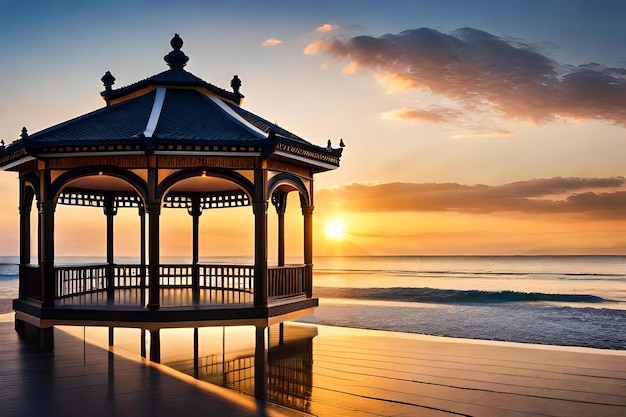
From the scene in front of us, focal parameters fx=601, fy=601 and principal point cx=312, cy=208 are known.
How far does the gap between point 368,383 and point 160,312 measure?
336 centimetres

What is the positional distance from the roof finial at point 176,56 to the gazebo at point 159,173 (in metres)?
0.03

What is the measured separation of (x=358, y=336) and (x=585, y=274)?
42.5 m

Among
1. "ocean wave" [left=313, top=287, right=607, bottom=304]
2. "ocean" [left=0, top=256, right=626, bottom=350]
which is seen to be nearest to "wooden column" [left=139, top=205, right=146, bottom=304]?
"ocean" [left=0, top=256, right=626, bottom=350]

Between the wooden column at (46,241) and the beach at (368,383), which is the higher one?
the wooden column at (46,241)

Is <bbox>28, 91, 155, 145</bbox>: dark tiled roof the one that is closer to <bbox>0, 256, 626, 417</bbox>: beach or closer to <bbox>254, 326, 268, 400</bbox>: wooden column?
<bbox>0, 256, 626, 417</bbox>: beach

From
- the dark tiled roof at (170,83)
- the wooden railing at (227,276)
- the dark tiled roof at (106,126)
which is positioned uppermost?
the dark tiled roof at (170,83)

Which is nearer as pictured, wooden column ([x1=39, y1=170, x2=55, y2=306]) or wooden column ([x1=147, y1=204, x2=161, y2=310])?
wooden column ([x1=147, y1=204, x2=161, y2=310])

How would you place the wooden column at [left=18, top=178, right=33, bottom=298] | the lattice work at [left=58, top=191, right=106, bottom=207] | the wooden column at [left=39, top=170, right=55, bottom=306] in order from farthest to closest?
the lattice work at [left=58, top=191, right=106, bottom=207], the wooden column at [left=18, top=178, right=33, bottom=298], the wooden column at [left=39, top=170, right=55, bottom=306]

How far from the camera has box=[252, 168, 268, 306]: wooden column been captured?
970cm

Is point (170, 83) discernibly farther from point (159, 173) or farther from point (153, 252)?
point (153, 252)

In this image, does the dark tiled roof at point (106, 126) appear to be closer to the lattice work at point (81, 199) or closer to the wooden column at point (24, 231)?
the wooden column at point (24, 231)

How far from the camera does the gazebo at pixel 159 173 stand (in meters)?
9.42

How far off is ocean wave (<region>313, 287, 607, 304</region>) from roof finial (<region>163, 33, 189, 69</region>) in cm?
2192

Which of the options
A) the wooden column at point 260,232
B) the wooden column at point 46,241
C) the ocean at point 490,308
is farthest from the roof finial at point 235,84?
the ocean at point 490,308
